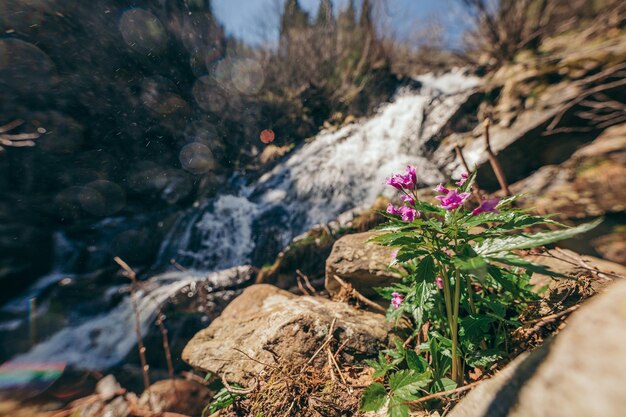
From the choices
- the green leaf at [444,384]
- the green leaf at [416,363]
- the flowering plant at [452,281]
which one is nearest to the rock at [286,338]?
the flowering plant at [452,281]

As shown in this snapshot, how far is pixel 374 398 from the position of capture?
127 centimetres

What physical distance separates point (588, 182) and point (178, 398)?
563 centimetres

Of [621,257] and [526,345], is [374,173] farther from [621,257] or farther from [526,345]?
[526,345]

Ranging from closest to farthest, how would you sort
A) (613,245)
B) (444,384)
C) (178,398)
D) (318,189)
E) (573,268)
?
(444,384), (573,268), (178,398), (613,245), (318,189)

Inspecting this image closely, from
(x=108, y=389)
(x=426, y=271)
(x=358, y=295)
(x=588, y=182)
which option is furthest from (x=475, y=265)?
(x=588, y=182)

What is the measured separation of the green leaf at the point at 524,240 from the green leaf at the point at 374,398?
Result: 87 cm

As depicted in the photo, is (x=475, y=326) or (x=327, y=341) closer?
Answer: (x=475, y=326)

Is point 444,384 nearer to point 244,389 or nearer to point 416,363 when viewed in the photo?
point 416,363

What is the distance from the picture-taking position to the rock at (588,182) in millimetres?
3391

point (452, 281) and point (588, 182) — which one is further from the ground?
point (452, 281)

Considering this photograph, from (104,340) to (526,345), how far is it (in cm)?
591

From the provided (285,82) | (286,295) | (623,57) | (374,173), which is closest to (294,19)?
(285,82)

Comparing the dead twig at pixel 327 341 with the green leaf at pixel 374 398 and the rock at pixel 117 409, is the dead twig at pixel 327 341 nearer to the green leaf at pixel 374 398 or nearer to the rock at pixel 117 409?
the green leaf at pixel 374 398

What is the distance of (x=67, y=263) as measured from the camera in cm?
583
